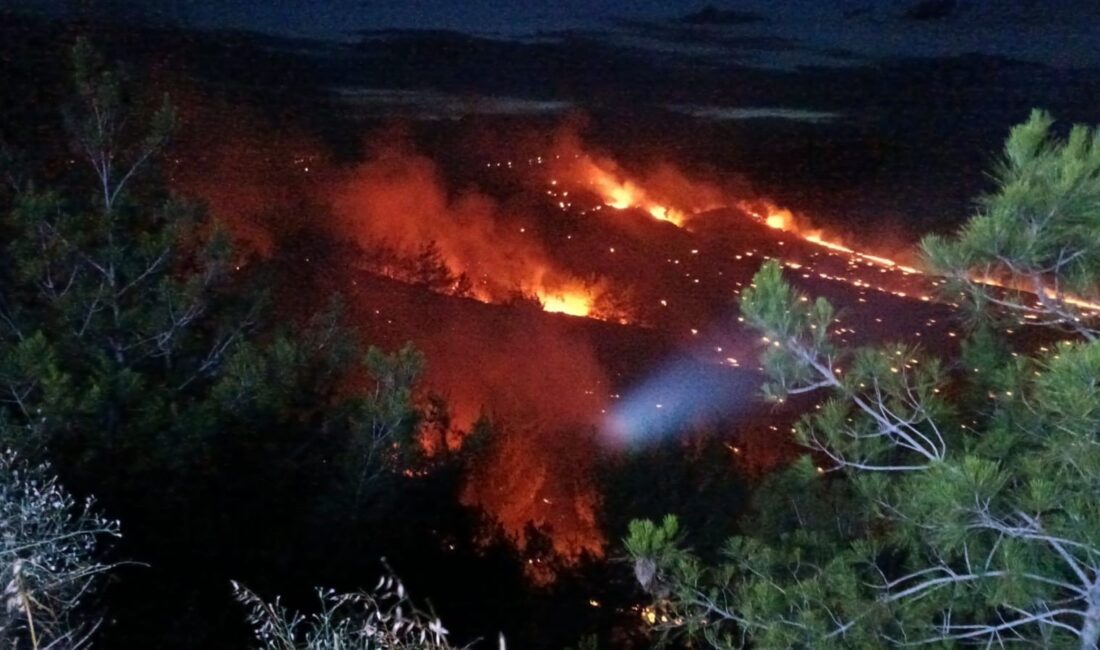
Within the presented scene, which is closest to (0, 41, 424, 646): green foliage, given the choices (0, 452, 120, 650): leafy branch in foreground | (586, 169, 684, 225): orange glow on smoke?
(0, 452, 120, 650): leafy branch in foreground

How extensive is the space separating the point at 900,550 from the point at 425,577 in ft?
12.3

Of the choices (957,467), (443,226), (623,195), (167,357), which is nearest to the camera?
(957,467)

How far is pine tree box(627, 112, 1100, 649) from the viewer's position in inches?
133

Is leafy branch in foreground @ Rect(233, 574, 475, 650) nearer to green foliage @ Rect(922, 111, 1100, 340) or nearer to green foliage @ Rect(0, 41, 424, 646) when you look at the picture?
green foliage @ Rect(922, 111, 1100, 340)

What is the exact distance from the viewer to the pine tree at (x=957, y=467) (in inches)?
133

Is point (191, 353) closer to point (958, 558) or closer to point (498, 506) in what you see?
point (498, 506)

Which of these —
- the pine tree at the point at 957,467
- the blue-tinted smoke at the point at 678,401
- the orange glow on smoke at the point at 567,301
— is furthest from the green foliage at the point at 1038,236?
the orange glow on smoke at the point at 567,301

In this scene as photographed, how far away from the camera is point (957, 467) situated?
3.39m

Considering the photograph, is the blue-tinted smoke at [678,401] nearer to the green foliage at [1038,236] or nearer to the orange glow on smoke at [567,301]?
the orange glow on smoke at [567,301]

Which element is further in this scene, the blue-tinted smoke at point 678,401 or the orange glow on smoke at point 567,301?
the orange glow on smoke at point 567,301

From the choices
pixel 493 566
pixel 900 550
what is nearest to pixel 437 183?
pixel 493 566

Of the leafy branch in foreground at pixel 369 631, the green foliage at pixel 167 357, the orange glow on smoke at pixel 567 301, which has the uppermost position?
the leafy branch in foreground at pixel 369 631

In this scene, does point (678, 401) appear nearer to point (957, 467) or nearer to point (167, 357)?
point (167, 357)

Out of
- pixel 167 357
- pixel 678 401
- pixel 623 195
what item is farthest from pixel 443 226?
pixel 167 357
